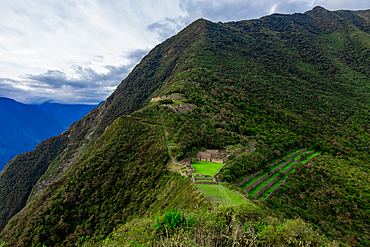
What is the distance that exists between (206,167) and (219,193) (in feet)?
28.0

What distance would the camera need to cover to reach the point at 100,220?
27.0 meters

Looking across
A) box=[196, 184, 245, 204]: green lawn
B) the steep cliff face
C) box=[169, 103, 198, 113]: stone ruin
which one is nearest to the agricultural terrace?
box=[196, 184, 245, 204]: green lawn

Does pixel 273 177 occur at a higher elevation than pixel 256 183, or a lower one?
lower

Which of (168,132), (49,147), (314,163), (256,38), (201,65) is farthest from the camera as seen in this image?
(256,38)

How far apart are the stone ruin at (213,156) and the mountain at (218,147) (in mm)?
1880

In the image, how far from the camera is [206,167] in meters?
27.0

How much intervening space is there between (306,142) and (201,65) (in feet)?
182

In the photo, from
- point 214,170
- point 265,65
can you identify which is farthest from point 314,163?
point 265,65

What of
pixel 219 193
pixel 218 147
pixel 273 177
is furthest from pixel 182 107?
pixel 219 193

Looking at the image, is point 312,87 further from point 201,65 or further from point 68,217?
point 68,217

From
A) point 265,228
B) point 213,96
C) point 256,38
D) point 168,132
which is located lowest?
point 265,228

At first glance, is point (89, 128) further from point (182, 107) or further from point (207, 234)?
point (207, 234)

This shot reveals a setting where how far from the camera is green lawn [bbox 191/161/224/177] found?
24828 mm

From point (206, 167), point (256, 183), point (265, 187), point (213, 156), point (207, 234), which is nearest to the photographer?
point (207, 234)
